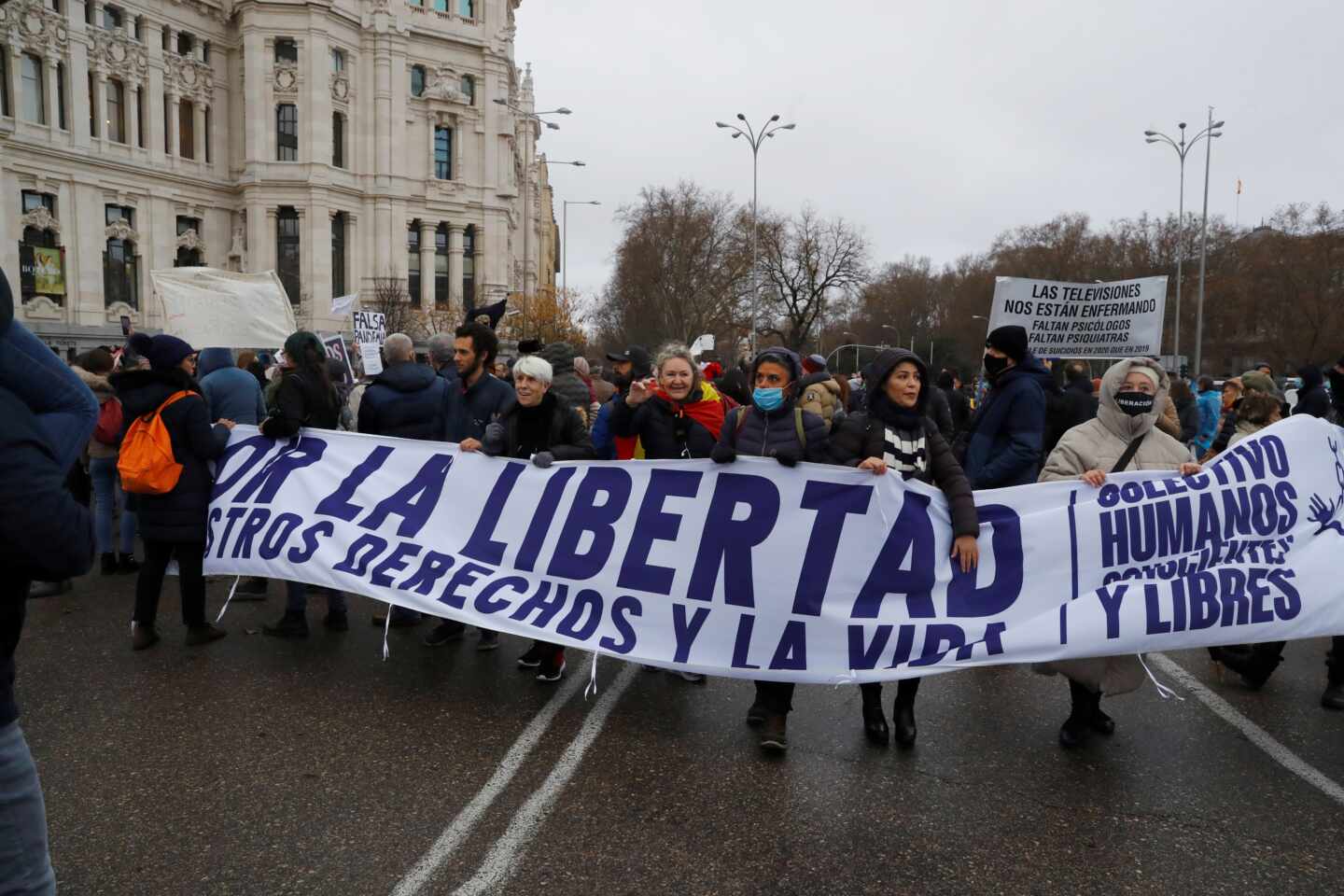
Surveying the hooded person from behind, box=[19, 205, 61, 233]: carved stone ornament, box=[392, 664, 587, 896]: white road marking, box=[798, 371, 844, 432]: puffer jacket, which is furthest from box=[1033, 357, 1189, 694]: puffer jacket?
box=[19, 205, 61, 233]: carved stone ornament

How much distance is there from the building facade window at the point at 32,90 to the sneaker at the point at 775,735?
176 ft

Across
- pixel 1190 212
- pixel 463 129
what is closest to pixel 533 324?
pixel 463 129

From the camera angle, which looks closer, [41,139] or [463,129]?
[41,139]

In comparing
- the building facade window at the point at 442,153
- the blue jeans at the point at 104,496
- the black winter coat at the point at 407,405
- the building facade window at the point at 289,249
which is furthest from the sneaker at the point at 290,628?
the building facade window at the point at 442,153

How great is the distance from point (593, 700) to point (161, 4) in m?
60.2

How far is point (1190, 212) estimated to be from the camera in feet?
253

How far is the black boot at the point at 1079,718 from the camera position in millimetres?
4551

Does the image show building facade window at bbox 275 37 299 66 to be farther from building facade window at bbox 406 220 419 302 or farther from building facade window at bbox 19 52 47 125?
building facade window at bbox 19 52 47 125

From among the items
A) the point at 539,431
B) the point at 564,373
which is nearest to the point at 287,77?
the point at 564,373

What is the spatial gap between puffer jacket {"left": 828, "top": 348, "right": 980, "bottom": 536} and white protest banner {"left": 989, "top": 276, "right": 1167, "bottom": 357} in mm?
6078

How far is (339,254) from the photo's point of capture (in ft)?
199

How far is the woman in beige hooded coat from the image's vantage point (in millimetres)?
4465

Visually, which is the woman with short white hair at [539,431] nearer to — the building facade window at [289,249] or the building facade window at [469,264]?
the building facade window at [289,249]

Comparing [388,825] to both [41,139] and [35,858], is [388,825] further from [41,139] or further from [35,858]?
[41,139]
